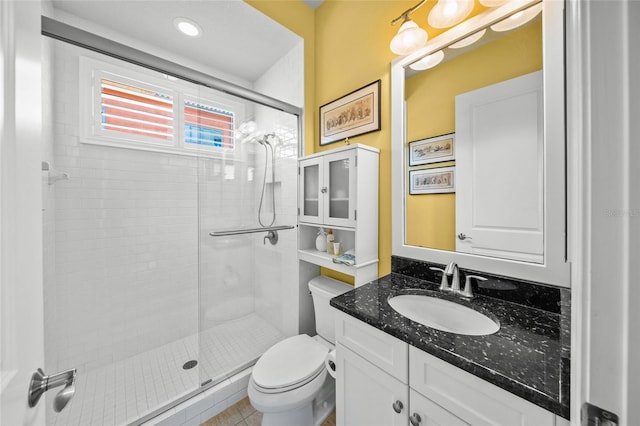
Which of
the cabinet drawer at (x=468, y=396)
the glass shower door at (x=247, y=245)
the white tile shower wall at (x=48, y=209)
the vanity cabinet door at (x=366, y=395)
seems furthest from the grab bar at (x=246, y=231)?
the cabinet drawer at (x=468, y=396)

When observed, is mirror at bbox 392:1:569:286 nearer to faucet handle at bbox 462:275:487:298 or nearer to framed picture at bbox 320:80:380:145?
faucet handle at bbox 462:275:487:298

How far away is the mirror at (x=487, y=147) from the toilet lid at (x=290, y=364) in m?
0.79

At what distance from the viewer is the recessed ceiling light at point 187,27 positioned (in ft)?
5.40

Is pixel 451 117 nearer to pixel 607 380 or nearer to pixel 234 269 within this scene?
pixel 607 380

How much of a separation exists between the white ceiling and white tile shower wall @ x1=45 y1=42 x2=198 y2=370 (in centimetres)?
33

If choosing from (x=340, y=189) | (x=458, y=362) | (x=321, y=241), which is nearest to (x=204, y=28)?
(x=340, y=189)

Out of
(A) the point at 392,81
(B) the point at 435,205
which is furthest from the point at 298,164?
(B) the point at 435,205

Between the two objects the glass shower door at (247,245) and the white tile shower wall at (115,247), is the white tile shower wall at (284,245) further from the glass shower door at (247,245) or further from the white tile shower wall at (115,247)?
the white tile shower wall at (115,247)

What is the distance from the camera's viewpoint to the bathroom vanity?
1.92ft

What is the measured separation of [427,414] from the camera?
0.74m

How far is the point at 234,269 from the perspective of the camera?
68.0 inches

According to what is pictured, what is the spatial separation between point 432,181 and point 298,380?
1.21 m

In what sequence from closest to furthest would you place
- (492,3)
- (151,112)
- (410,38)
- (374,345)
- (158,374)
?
(374,345)
(492,3)
(410,38)
(158,374)
(151,112)

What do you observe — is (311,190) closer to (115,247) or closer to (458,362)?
(458,362)
